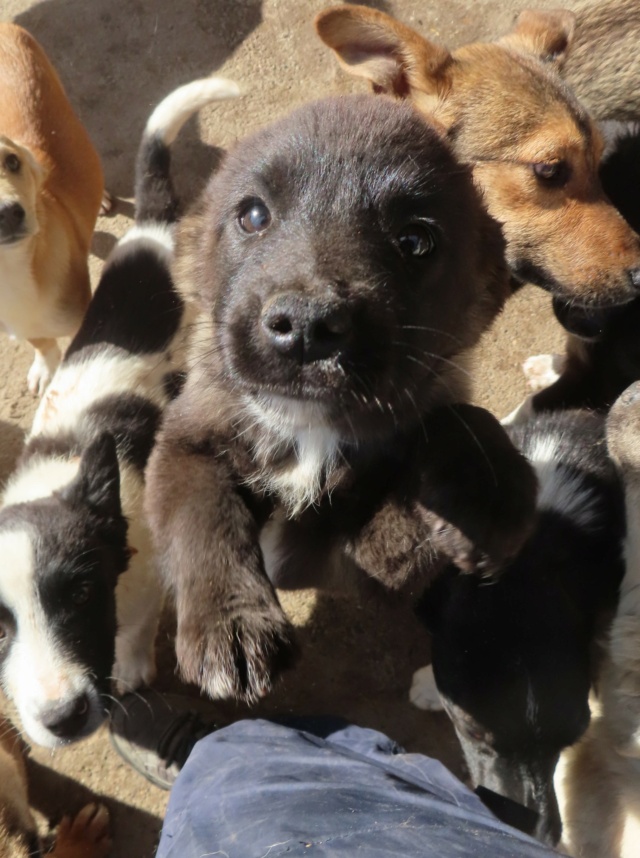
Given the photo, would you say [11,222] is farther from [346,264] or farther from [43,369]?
[346,264]

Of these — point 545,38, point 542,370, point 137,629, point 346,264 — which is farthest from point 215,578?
point 545,38

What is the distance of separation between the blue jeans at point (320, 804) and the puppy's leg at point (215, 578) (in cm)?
57

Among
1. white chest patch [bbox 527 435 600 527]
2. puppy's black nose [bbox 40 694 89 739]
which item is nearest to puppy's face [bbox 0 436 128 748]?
puppy's black nose [bbox 40 694 89 739]

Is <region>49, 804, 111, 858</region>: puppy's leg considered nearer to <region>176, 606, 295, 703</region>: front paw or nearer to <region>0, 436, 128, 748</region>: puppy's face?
<region>0, 436, 128, 748</region>: puppy's face

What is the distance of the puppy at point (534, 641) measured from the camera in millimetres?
1878

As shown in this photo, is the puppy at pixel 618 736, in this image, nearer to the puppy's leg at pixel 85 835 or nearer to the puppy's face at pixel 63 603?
the puppy's face at pixel 63 603

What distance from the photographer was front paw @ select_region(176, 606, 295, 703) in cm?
146

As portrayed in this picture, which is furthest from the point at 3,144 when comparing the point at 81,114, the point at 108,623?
the point at 108,623

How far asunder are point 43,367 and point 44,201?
793 millimetres

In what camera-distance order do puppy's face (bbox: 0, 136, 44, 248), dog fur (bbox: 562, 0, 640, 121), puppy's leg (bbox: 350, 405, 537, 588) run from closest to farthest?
puppy's leg (bbox: 350, 405, 537, 588)
puppy's face (bbox: 0, 136, 44, 248)
dog fur (bbox: 562, 0, 640, 121)

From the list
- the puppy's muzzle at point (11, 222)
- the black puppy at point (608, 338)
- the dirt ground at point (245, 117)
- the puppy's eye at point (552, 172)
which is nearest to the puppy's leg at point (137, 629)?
the dirt ground at point (245, 117)

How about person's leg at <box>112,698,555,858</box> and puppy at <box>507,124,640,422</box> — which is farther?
puppy at <box>507,124,640,422</box>

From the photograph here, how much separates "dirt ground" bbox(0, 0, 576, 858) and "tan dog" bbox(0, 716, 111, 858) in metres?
0.19

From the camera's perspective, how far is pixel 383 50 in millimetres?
2689
